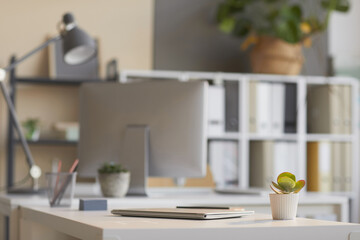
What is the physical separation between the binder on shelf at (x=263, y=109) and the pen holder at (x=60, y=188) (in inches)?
100

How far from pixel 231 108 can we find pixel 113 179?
86.1 inches

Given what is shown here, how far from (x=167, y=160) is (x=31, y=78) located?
6.41ft

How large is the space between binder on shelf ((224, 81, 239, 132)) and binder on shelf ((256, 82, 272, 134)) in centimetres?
15

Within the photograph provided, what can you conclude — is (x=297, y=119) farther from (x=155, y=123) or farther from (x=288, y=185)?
(x=288, y=185)

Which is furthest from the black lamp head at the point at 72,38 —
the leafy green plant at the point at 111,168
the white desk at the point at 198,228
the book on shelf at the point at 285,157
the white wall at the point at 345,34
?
the white wall at the point at 345,34

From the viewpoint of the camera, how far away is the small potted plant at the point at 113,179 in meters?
2.40

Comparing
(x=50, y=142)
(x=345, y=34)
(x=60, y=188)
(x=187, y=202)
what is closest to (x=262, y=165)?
(x=345, y=34)

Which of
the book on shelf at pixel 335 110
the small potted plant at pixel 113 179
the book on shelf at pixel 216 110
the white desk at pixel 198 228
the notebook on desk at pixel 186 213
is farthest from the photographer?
the book on shelf at pixel 335 110

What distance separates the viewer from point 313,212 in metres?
2.56

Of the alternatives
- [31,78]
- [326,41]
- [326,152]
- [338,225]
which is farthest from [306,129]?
[338,225]

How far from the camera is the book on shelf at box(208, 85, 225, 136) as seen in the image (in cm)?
438

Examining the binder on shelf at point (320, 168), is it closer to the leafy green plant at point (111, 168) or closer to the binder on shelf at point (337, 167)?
the binder on shelf at point (337, 167)

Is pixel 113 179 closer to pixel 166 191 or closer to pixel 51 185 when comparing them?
pixel 51 185

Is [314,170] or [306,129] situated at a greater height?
[306,129]
